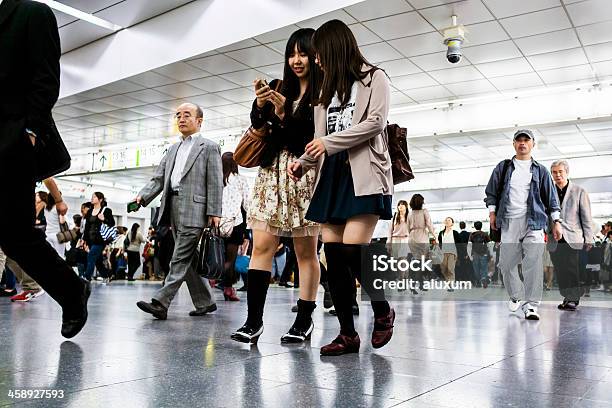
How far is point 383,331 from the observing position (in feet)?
7.46

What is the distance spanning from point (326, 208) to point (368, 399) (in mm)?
958

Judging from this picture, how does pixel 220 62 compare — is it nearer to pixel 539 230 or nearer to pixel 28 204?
pixel 539 230

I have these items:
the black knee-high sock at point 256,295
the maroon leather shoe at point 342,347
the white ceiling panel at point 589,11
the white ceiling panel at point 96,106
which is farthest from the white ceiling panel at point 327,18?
the white ceiling panel at point 96,106

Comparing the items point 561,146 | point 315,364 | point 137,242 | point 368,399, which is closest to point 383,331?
point 315,364

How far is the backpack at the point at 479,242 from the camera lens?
11844 mm

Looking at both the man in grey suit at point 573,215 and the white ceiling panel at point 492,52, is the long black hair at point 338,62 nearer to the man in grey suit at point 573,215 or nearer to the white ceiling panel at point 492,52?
the man in grey suit at point 573,215

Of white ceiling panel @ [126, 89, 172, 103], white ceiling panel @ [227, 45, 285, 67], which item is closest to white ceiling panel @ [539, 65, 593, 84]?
white ceiling panel @ [227, 45, 285, 67]

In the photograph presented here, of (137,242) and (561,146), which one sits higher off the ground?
(561,146)

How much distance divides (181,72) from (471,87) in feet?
15.7

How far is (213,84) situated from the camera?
9.45 m

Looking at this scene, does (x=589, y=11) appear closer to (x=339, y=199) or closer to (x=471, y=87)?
(x=471, y=87)

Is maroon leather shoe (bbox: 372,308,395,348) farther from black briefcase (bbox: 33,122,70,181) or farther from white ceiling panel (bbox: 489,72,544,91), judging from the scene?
white ceiling panel (bbox: 489,72,544,91)

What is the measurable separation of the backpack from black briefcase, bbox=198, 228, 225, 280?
9.14 meters

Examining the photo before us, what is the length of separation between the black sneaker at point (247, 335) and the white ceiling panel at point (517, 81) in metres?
7.86
